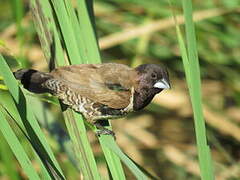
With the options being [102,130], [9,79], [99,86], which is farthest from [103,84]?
[9,79]

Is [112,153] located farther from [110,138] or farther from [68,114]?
[68,114]

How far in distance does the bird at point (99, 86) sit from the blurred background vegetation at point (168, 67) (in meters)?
1.09

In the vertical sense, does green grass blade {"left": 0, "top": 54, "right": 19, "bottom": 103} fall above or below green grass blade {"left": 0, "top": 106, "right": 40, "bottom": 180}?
above

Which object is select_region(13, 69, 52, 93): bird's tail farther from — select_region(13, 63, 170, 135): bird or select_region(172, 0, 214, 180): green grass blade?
select_region(172, 0, 214, 180): green grass blade

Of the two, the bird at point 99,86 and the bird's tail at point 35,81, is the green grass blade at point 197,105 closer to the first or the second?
the bird at point 99,86

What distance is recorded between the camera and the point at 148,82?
9.43 ft

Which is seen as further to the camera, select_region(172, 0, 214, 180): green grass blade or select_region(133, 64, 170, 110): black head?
select_region(133, 64, 170, 110): black head

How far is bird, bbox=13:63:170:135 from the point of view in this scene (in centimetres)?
252

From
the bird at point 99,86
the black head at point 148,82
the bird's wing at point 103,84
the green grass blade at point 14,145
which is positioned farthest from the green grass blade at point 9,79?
the black head at point 148,82

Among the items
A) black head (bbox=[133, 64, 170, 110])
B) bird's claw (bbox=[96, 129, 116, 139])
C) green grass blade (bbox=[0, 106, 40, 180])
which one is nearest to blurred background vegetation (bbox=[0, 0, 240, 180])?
black head (bbox=[133, 64, 170, 110])

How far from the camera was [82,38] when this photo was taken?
7.01ft

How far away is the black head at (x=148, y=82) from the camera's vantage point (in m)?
2.81

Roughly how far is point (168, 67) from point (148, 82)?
181 centimetres

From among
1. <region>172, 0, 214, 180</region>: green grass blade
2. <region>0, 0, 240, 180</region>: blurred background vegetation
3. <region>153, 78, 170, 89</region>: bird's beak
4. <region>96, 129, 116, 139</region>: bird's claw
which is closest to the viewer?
<region>172, 0, 214, 180</region>: green grass blade
